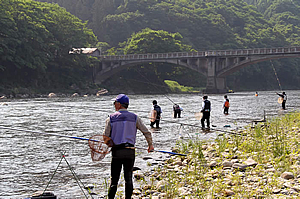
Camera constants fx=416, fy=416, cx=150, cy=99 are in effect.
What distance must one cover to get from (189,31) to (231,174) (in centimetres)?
13519

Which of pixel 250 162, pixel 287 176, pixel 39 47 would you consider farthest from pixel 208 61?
pixel 287 176

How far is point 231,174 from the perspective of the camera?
8.85m

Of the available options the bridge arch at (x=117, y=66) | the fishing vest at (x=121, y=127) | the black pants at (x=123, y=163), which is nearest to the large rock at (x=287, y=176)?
the black pants at (x=123, y=163)

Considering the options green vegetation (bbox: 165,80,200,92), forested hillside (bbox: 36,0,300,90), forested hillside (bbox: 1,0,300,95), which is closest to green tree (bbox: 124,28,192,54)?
forested hillside (bbox: 1,0,300,95)

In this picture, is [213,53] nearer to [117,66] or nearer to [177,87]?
[177,87]

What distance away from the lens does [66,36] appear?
8056 centimetres

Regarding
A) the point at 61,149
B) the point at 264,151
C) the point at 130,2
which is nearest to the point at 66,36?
the point at 61,149

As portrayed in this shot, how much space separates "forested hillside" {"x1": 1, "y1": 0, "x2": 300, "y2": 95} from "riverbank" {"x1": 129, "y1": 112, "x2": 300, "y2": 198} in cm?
8419

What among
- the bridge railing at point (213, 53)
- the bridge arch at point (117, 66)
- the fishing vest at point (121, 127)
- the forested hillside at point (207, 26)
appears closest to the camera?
the fishing vest at point (121, 127)

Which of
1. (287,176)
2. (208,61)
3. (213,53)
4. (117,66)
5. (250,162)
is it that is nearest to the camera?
(287,176)

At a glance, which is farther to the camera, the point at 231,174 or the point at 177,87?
the point at 177,87

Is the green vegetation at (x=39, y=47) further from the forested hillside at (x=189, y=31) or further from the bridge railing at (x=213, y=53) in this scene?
the forested hillside at (x=189, y=31)

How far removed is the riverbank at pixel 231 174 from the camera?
7.76 meters

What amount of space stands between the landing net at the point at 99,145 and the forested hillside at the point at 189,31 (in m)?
88.0
